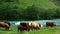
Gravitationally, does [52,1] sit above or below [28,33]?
above

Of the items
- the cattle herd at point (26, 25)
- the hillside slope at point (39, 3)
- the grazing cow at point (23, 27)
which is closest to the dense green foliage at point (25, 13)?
the cattle herd at point (26, 25)

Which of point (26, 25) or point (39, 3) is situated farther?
point (39, 3)

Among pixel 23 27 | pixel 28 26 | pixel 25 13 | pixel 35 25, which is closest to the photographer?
pixel 23 27

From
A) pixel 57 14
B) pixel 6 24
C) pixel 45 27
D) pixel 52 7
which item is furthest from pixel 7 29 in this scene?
pixel 52 7

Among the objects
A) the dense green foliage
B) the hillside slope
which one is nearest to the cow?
the dense green foliage

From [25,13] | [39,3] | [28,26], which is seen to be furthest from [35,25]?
[39,3]

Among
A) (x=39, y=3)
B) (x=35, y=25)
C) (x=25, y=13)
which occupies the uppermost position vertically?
(x=39, y=3)

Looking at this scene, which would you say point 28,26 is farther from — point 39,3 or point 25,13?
point 39,3

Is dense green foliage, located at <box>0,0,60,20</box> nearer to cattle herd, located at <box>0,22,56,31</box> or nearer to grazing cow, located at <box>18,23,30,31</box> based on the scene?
cattle herd, located at <box>0,22,56,31</box>

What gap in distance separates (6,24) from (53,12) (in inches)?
68.9

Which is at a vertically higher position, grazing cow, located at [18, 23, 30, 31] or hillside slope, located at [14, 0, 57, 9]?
hillside slope, located at [14, 0, 57, 9]

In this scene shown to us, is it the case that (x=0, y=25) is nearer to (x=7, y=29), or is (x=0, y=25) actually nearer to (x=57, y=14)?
(x=7, y=29)

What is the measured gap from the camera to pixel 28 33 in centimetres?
429

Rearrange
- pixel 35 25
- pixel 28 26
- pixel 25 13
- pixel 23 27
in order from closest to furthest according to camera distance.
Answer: pixel 23 27 < pixel 28 26 < pixel 35 25 < pixel 25 13
